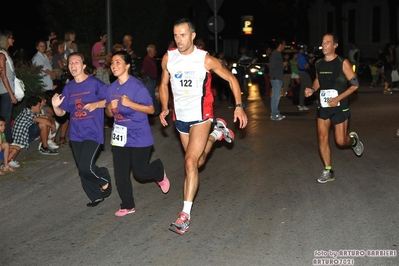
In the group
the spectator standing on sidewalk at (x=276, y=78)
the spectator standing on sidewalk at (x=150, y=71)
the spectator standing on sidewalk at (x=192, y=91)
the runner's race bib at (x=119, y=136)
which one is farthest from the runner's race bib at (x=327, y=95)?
the spectator standing on sidewalk at (x=150, y=71)

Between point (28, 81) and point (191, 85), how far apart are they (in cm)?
652

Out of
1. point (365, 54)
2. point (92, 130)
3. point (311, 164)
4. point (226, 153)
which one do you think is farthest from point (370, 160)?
point (365, 54)

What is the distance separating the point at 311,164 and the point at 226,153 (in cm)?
178

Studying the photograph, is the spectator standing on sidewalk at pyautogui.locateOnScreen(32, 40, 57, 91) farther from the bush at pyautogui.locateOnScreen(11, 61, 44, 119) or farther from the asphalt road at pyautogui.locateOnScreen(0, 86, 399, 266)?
the asphalt road at pyautogui.locateOnScreen(0, 86, 399, 266)

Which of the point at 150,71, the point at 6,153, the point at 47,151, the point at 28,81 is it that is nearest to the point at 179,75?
the point at 6,153

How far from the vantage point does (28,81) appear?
1327cm

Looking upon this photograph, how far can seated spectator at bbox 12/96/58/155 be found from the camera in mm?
11477

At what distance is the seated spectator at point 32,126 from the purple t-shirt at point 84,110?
3311 mm

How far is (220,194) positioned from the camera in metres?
9.14

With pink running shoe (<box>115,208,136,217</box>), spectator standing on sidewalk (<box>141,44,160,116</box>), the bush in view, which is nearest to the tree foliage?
spectator standing on sidewalk (<box>141,44,160,116</box>)

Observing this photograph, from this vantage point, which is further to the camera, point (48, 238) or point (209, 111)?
point (209, 111)

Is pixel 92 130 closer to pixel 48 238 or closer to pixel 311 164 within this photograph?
pixel 48 238

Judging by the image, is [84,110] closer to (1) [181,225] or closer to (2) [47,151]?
(1) [181,225]

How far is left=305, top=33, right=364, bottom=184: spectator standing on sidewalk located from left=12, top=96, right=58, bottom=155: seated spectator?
4.76m
